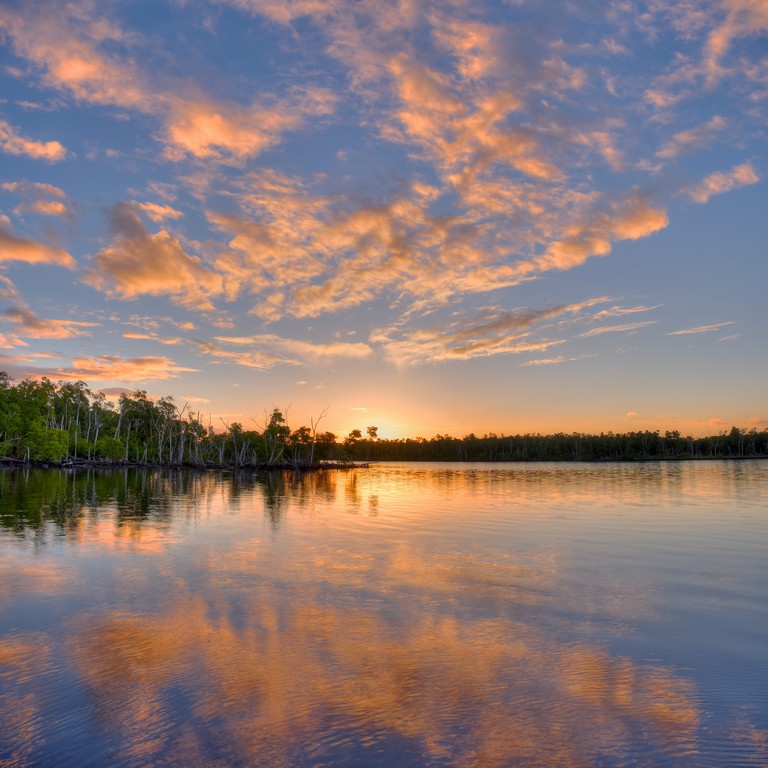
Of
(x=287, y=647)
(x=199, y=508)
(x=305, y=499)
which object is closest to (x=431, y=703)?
(x=287, y=647)

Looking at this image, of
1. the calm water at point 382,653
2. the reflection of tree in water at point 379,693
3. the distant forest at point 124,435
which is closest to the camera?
the reflection of tree in water at point 379,693

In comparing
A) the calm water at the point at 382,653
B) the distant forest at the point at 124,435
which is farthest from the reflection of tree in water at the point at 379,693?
the distant forest at the point at 124,435

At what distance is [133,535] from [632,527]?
2443 cm

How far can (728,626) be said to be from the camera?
1170 cm

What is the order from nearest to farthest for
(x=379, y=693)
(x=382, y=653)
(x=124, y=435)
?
(x=379, y=693), (x=382, y=653), (x=124, y=435)

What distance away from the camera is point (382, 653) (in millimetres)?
10016

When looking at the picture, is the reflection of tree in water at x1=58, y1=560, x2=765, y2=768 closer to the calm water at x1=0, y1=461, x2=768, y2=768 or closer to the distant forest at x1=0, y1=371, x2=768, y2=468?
the calm water at x1=0, y1=461, x2=768, y2=768

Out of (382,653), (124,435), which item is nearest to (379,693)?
(382,653)

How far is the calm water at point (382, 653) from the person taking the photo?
6.79m

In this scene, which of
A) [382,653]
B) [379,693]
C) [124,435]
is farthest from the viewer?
[124,435]

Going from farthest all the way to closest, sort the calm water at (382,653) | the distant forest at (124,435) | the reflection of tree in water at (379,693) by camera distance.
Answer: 1. the distant forest at (124,435)
2. the calm water at (382,653)
3. the reflection of tree in water at (379,693)

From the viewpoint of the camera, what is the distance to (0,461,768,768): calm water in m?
6.79

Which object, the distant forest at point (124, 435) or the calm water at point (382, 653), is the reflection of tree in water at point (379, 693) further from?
the distant forest at point (124, 435)

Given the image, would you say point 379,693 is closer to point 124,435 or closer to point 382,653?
point 382,653
